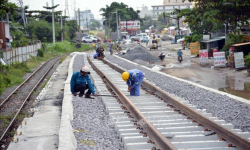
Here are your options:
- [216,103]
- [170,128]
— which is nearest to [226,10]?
[216,103]

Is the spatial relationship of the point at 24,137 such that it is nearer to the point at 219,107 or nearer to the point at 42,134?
the point at 42,134

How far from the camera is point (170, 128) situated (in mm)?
8500

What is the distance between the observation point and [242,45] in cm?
2620

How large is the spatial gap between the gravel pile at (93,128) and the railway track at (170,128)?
196 mm

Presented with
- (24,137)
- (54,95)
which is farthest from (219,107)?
(54,95)

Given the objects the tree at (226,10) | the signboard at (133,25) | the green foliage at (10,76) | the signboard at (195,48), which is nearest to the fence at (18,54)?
the green foliage at (10,76)

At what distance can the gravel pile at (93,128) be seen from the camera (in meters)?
7.49

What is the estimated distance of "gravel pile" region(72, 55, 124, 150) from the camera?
749 centimetres

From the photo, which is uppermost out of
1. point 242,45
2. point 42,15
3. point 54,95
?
point 42,15

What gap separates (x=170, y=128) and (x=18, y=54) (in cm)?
2701

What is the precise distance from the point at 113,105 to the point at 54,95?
5.46m

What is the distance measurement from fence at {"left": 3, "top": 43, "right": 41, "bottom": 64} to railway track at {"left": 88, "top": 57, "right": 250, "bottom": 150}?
57.4 feet

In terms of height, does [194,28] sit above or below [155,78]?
above

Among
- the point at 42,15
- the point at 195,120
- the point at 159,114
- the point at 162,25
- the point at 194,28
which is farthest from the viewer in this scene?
the point at 162,25
